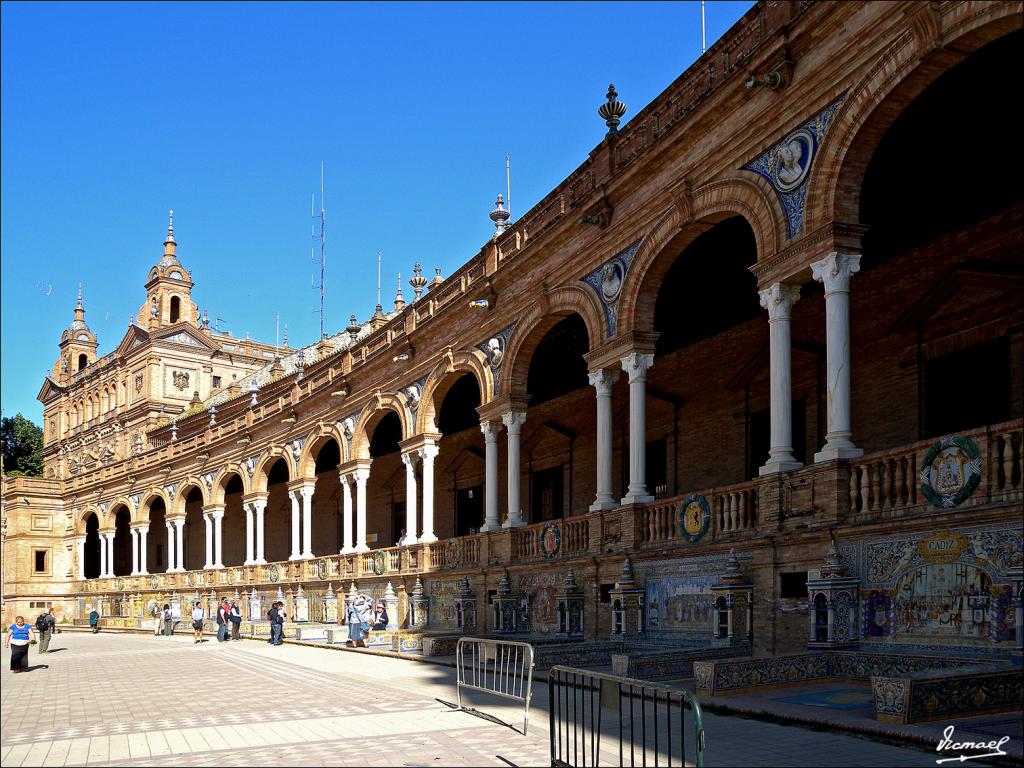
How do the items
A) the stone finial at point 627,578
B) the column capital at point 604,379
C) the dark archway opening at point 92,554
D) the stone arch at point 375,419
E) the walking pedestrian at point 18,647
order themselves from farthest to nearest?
the dark archway opening at point 92,554 → the stone arch at point 375,419 → the walking pedestrian at point 18,647 → the column capital at point 604,379 → the stone finial at point 627,578

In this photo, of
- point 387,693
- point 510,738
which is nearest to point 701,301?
point 387,693

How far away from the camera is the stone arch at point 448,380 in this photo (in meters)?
23.8

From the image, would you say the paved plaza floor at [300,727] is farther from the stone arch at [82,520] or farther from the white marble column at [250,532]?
the stone arch at [82,520]

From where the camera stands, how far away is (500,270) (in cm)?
2283

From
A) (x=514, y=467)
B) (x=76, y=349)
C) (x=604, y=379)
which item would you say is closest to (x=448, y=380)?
(x=514, y=467)

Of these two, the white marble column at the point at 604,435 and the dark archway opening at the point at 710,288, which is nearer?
the dark archway opening at the point at 710,288

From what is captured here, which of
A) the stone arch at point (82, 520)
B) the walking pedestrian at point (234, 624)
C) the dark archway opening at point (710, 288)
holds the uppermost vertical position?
the dark archway opening at point (710, 288)

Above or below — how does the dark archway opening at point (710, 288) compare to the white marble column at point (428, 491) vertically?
above

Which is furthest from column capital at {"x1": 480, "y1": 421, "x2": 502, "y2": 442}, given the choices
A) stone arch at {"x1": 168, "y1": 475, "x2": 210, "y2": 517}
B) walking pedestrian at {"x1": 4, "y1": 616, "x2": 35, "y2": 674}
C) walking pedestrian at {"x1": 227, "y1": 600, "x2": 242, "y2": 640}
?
stone arch at {"x1": 168, "y1": 475, "x2": 210, "y2": 517}

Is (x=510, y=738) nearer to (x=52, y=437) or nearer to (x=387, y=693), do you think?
(x=387, y=693)

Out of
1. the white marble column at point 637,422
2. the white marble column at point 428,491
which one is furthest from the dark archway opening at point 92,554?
the white marble column at point 637,422

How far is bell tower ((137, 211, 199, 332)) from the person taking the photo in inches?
2842

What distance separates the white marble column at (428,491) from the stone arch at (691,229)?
9.93 m

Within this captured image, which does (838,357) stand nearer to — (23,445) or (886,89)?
(886,89)
